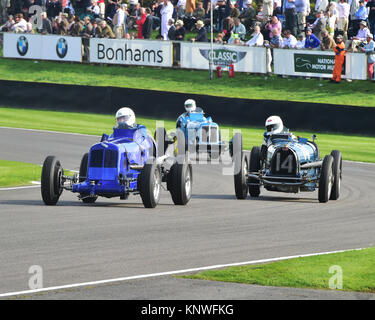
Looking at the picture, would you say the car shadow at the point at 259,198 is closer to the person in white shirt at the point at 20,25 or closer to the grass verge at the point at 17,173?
the grass verge at the point at 17,173

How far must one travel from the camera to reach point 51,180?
15.1 m

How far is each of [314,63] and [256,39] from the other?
249 cm

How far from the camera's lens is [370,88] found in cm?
3095

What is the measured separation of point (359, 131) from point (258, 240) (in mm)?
16218

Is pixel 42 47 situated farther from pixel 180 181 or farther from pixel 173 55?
pixel 180 181

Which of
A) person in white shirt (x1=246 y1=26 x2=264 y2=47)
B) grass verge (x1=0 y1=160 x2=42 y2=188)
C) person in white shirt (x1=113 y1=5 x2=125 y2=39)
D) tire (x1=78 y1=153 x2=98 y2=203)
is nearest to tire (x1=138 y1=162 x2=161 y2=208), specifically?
tire (x1=78 y1=153 x2=98 y2=203)

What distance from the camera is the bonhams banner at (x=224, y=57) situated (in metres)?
32.9

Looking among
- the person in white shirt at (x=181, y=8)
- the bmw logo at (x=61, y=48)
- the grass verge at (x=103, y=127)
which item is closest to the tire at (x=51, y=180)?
the grass verge at (x=103, y=127)

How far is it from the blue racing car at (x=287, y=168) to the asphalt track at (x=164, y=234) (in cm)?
31

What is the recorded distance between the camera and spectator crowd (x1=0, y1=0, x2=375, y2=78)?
3206 cm

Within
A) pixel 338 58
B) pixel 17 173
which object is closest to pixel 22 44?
pixel 338 58

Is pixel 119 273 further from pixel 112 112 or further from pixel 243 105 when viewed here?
pixel 112 112
